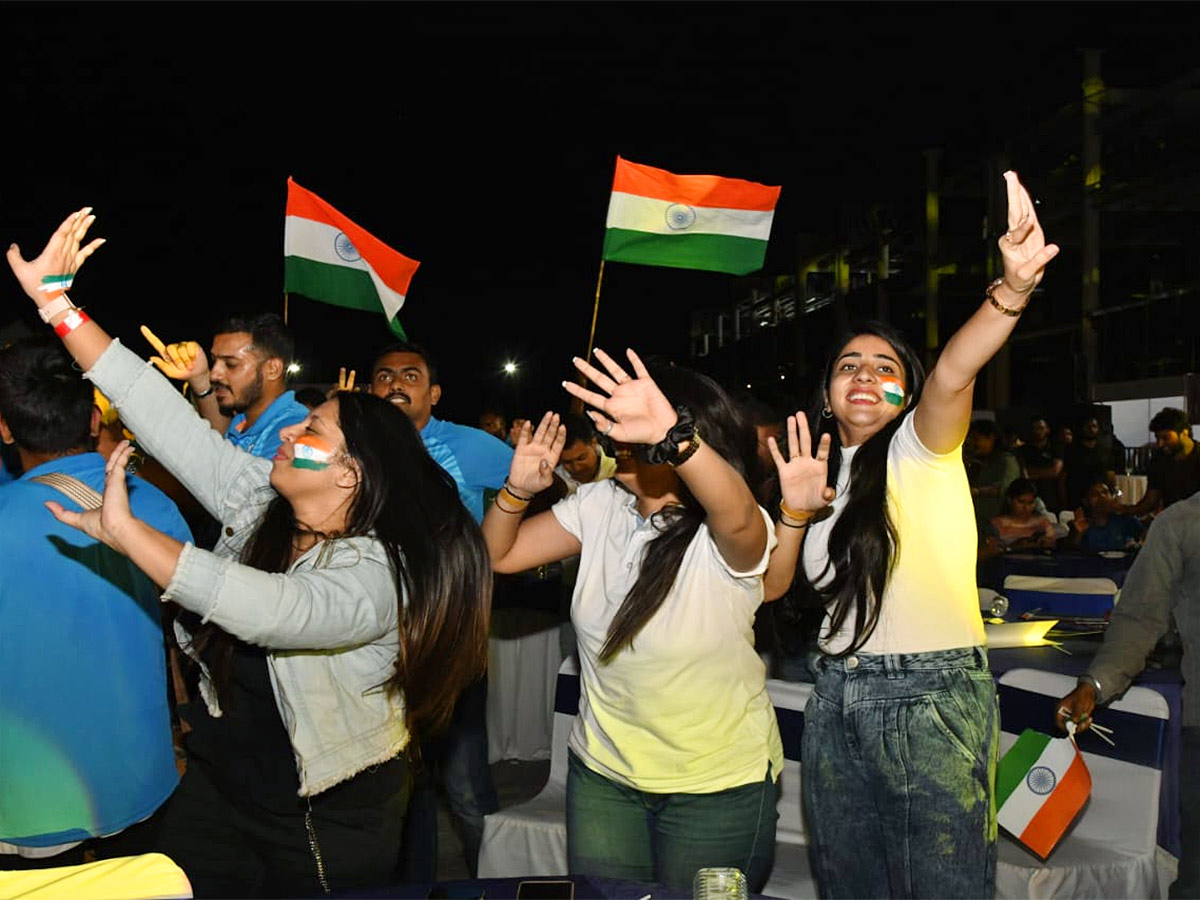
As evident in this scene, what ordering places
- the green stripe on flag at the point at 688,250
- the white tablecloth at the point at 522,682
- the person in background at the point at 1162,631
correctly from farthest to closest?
the white tablecloth at the point at 522,682
the green stripe on flag at the point at 688,250
the person in background at the point at 1162,631

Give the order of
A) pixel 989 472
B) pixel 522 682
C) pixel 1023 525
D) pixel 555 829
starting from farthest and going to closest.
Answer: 1. pixel 989 472
2. pixel 1023 525
3. pixel 522 682
4. pixel 555 829

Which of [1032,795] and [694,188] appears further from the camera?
[694,188]

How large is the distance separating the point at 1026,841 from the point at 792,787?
3.06ft

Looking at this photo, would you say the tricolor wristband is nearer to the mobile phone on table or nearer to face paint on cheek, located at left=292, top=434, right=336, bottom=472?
face paint on cheek, located at left=292, top=434, right=336, bottom=472

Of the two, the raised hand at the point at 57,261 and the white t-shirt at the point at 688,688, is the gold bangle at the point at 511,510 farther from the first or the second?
the raised hand at the point at 57,261

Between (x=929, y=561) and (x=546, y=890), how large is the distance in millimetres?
1375

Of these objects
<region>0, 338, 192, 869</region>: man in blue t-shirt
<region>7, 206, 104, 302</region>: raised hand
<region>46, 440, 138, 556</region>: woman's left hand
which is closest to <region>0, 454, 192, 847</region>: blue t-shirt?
<region>0, 338, 192, 869</region>: man in blue t-shirt

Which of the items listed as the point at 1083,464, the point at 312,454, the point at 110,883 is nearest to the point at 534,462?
the point at 312,454

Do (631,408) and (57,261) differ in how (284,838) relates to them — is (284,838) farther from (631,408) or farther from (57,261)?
(57,261)

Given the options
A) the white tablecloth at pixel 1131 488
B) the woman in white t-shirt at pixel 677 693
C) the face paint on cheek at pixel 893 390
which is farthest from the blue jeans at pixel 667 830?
the white tablecloth at pixel 1131 488

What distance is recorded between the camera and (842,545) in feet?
9.85

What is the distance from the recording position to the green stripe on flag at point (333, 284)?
18.9 feet

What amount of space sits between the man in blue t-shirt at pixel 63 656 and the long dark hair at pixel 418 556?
44 cm

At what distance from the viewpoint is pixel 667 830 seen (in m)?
2.77
